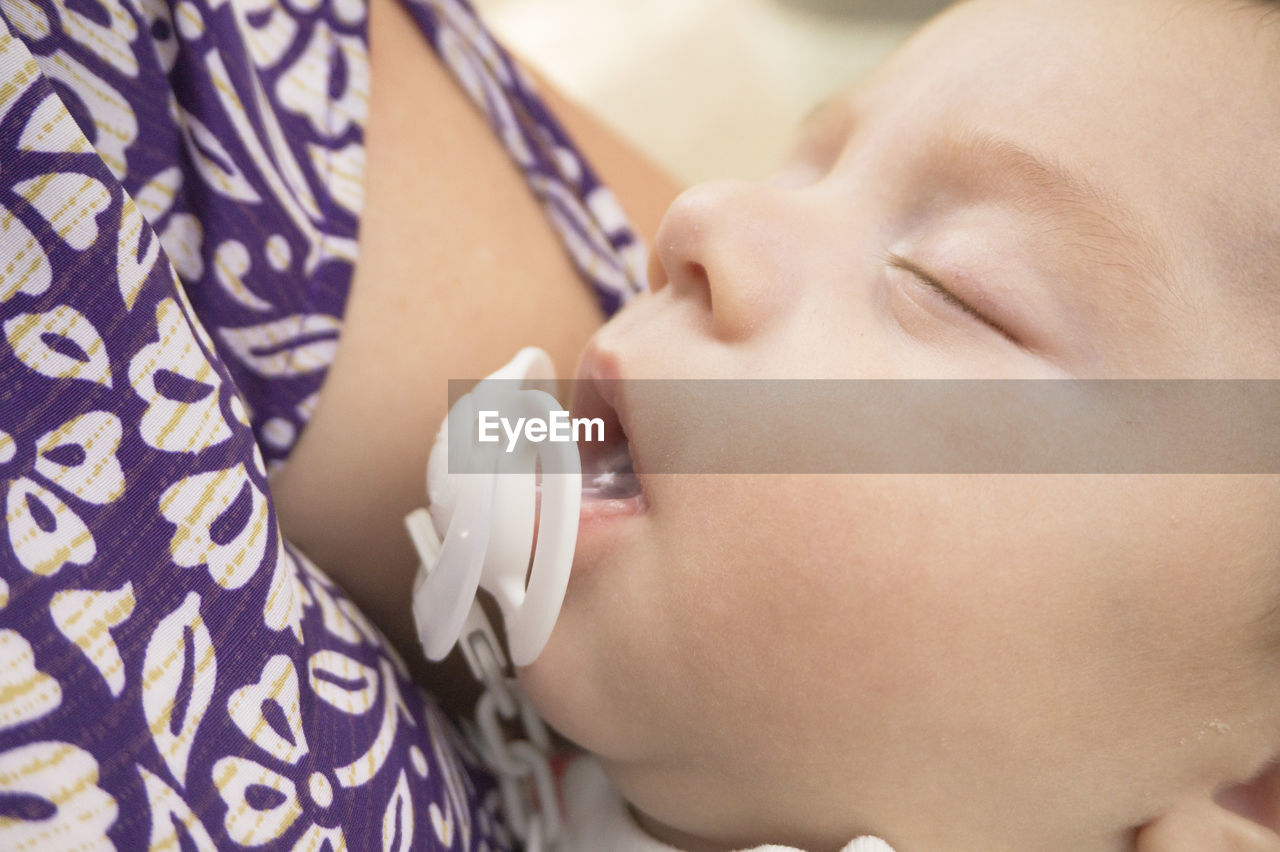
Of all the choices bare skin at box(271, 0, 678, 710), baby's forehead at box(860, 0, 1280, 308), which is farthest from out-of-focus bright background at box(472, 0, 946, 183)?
baby's forehead at box(860, 0, 1280, 308)

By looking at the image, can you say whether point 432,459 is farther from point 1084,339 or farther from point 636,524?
point 1084,339

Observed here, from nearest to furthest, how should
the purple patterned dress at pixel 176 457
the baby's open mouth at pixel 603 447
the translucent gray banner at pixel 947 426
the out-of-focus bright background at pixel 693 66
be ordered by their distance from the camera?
the purple patterned dress at pixel 176 457
the translucent gray banner at pixel 947 426
the baby's open mouth at pixel 603 447
the out-of-focus bright background at pixel 693 66

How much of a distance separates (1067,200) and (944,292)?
0.28 ft

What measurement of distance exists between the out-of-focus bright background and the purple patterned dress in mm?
857

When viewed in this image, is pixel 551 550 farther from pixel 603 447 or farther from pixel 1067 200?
pixel 1067 200

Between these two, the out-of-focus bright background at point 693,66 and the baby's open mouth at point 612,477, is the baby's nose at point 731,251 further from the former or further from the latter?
the out-of-focus bright background at point 693,66

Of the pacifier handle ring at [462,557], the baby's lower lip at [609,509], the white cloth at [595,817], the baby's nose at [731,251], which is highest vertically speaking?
the baby's nose at [731,251]

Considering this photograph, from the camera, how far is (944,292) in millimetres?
563

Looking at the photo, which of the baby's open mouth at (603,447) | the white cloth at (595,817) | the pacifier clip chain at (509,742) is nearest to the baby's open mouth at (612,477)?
the baby's open mouth at (603,447)

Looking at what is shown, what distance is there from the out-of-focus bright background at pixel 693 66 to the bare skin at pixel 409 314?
2.17ft

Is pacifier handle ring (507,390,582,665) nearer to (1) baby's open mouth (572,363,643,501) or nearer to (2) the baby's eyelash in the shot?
(1) baby's open mouth (572,363,643,501)

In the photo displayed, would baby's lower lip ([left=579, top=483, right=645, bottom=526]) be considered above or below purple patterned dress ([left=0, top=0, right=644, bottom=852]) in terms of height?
below

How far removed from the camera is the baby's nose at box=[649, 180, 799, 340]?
57cm

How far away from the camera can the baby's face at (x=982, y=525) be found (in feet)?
1.71
